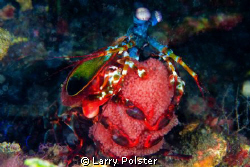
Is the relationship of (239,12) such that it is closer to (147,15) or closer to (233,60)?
(233,60)

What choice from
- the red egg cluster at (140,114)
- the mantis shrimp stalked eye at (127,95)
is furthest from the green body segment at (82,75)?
the red egg cluster at (140,114)

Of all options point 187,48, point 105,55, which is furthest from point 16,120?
point 187,48

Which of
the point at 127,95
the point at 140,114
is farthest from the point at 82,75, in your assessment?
the point at 140,114

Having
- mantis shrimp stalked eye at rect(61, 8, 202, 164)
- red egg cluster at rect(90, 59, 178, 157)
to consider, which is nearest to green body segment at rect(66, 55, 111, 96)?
mantis shrimp stalked eye at rect(61, 8, 202, 164)

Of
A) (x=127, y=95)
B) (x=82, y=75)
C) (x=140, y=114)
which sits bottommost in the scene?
(x=140, y=114)

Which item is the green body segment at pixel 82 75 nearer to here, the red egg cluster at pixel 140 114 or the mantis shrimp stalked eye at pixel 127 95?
the mantis shrimp stalked eye at pixel 127 95

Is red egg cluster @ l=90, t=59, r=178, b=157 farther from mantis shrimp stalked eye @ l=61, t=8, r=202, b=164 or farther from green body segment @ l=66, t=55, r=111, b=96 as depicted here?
green body segment @ l=66, t=55, r=111, b=96

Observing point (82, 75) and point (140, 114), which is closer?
point (140, 114)

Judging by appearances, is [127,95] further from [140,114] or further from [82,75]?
[82,75]
